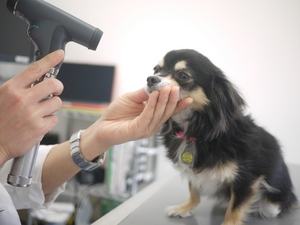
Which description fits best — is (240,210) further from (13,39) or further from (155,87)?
(13,39)

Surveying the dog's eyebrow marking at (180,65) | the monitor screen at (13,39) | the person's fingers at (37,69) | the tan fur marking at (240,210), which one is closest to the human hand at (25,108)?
the person's fingers at (37,69)

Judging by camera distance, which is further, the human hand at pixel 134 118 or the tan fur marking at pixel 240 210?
the tan fur marking at pixel 240 210

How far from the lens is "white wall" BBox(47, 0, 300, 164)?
84 cm

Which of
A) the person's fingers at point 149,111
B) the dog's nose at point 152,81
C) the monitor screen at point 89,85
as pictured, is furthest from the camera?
the monitor screen at point 89,85

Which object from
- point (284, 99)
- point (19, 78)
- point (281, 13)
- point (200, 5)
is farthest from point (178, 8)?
point (19, 78)

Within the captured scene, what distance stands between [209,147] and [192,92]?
0.52ft

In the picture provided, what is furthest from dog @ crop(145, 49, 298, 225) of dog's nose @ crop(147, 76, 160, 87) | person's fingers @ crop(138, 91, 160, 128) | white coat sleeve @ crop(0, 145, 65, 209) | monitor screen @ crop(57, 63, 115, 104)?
monitor screen @ crop(57, 63, 115, 104)

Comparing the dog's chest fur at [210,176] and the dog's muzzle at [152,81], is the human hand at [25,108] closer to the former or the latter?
the dog's muzzle at [152,81]

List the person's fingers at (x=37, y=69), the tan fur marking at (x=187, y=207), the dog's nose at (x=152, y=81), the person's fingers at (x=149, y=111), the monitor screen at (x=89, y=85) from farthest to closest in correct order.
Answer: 1. the monitor screen at (x=89, y=85)
2. the tan fur marking at (x=187, y=207)
3. the dog's nose at (x=152, y=81)
4. the person's fingers at (x=149, y=111)
5. the person's fingers at (x=37, y=69)

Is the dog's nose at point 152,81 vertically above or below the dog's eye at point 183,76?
below

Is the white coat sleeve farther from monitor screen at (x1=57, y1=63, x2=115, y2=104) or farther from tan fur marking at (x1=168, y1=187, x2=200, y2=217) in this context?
monitor screen at (x1=57, y1=63, x2=115, y2=104)

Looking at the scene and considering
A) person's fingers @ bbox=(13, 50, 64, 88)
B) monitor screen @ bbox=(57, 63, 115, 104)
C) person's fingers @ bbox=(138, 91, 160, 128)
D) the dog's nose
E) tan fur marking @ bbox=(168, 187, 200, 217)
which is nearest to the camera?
person's fingers @ bbox=(13, 50, 64, 88)

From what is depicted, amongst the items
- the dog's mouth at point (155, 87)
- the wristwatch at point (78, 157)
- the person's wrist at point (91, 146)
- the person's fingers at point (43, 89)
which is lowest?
the wristwatch at point (78, 157)

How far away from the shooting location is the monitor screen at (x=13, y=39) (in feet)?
1.97
